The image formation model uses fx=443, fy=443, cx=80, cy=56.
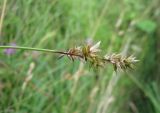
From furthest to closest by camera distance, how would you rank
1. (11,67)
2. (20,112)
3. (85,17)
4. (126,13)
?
1. (126,13)
2. (85,17)
3. (11,67)
4. (20,112)

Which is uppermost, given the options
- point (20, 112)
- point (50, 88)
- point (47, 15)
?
point (47, 15)

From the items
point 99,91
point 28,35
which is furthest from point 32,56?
point 99,91

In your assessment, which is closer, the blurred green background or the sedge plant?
the sedge plant

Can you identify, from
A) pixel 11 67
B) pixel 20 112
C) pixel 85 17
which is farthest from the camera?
pixel 85 17

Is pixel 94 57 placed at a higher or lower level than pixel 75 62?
lower

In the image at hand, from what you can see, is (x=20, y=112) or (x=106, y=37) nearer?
(x=20, y=112)

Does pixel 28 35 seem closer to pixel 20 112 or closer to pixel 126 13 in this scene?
pixel 20 112

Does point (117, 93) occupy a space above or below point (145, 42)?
below

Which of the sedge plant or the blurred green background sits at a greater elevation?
the blurred green background
